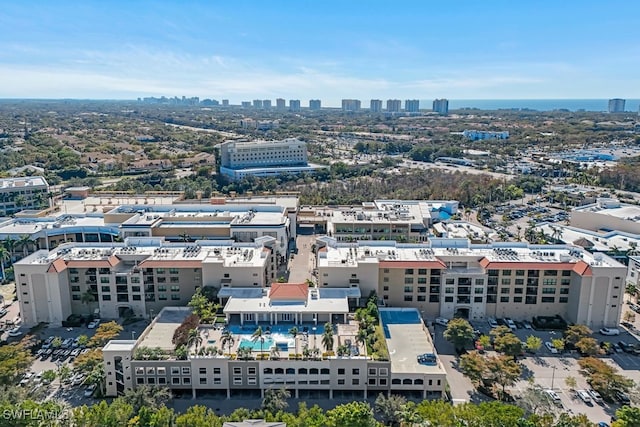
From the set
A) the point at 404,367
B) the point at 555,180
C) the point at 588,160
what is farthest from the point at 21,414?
the point at 588,160

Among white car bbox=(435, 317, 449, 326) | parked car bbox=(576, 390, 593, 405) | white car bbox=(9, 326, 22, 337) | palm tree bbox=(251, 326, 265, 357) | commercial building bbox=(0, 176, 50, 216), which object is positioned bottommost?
parked car bbox=(576, 390, 593, 405)

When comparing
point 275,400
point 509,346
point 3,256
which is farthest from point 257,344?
point 3,256

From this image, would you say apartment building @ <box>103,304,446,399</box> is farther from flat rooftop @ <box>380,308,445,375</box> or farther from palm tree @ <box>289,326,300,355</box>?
palm tree @ <box>289,326,300,355</box>

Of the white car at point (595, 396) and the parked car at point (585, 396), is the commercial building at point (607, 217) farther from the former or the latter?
the parked car at point (585, 396)

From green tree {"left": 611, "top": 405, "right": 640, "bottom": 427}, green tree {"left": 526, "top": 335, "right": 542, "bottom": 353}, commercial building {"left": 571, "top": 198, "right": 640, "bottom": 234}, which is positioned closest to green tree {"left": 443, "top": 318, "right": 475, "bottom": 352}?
green tree {"left": 526, "top": 335, "right": 542, "bottom": 353}

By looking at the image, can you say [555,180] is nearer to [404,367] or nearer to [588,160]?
[588,160]

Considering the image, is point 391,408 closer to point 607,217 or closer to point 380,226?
point 380,226

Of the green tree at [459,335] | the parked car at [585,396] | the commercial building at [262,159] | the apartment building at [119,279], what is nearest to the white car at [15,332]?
the apartment building at [119,279]
